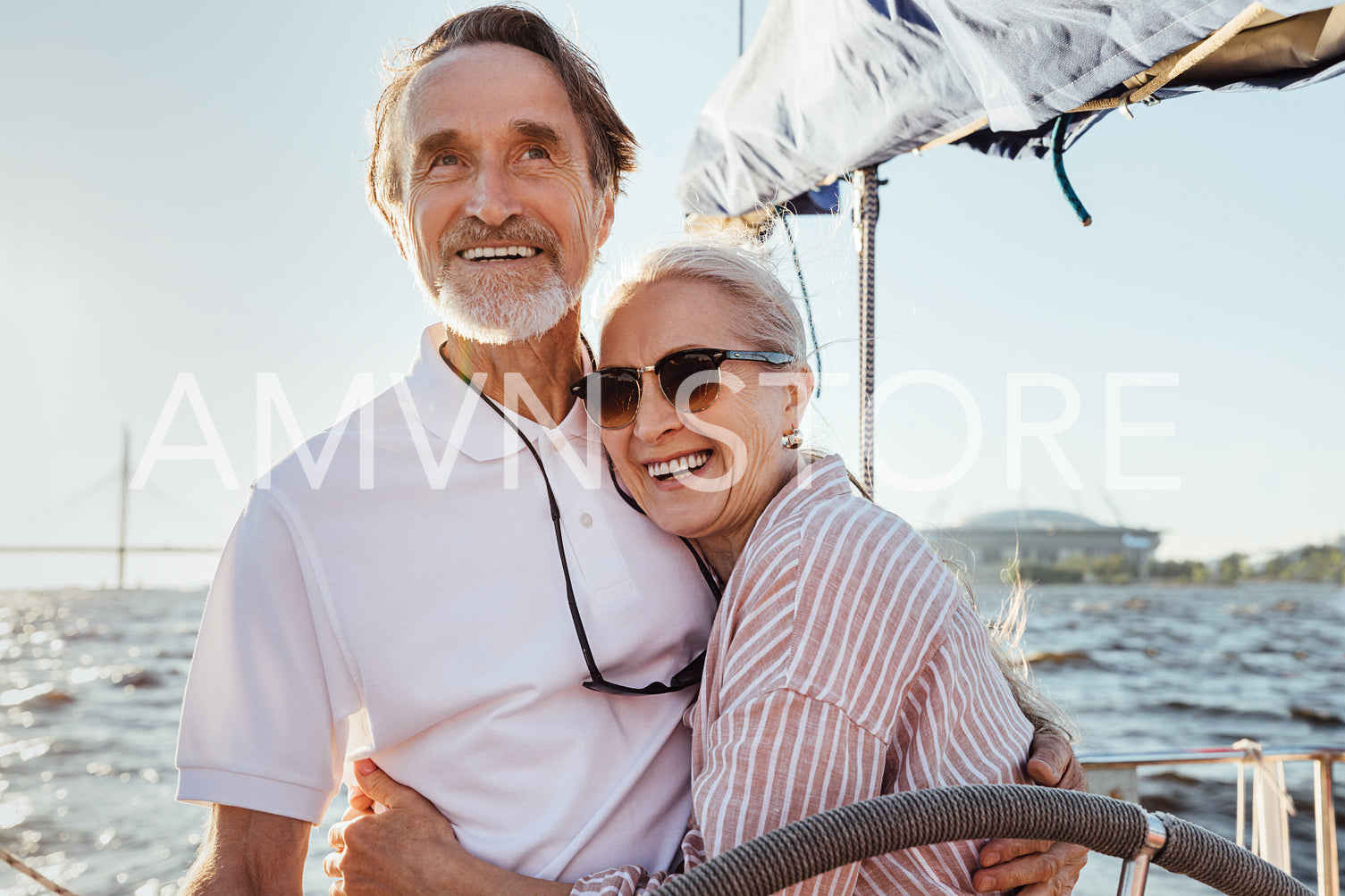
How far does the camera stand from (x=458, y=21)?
2037 mm

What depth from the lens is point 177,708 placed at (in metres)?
19.6

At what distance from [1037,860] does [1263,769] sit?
71.7 inches

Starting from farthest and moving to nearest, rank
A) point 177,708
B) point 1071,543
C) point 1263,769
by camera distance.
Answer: point 1071,543, point 177,708, point 1263,769

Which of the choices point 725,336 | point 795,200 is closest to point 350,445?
point 725,336

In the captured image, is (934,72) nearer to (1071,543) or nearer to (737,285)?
(737,285)

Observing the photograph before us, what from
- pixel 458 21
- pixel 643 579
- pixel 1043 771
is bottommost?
pixel 1043 771

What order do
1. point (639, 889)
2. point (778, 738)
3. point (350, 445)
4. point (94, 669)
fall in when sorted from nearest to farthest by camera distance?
point (778, 738), point (639, 889), point (350, 445), point (94, 669)

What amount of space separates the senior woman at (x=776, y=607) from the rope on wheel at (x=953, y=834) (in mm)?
189

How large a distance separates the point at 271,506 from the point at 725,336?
859mm

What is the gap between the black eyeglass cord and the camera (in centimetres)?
159

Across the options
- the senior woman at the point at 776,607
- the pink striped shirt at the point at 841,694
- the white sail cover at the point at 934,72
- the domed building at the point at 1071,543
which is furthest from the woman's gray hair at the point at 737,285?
the domed building at the point at 1071,543

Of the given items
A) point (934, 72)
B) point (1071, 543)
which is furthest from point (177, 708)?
point (1071, 543)

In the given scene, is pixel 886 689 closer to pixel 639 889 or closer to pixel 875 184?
pixel 639 889

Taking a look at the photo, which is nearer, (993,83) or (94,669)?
(993,83)
